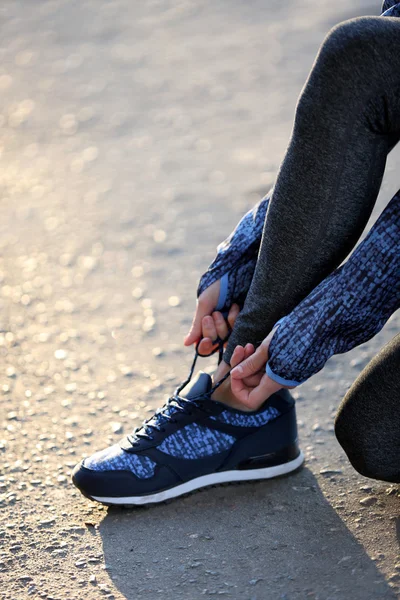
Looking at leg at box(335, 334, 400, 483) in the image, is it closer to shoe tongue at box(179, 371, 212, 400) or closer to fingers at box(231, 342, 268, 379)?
fingers at box(231, 342, 268, 379)

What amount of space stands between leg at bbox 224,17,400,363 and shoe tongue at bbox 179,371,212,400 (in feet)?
0.69

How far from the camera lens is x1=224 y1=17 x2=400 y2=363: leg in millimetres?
1313

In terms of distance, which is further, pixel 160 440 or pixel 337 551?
pixel 160 440

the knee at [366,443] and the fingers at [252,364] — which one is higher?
the fingers at [252,364]

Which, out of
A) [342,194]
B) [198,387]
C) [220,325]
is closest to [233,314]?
[220,325]

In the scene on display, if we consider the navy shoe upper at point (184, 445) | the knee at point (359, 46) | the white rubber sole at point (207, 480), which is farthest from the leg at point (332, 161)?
the white rubber sole at point (207, 480)

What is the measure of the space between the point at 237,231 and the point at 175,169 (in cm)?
180

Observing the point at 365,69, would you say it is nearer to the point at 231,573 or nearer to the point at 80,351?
the point at 231,573

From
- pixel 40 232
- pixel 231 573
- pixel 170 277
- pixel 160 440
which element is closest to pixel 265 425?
pixel 160 440

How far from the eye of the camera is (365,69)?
131cm

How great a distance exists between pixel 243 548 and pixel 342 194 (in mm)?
646

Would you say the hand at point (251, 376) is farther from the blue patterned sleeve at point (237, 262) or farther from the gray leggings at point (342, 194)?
the blue patterned sleeve at point (237, 262)

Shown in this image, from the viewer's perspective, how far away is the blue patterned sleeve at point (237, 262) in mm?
1632

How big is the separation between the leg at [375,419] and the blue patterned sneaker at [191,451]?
18 centimetres
